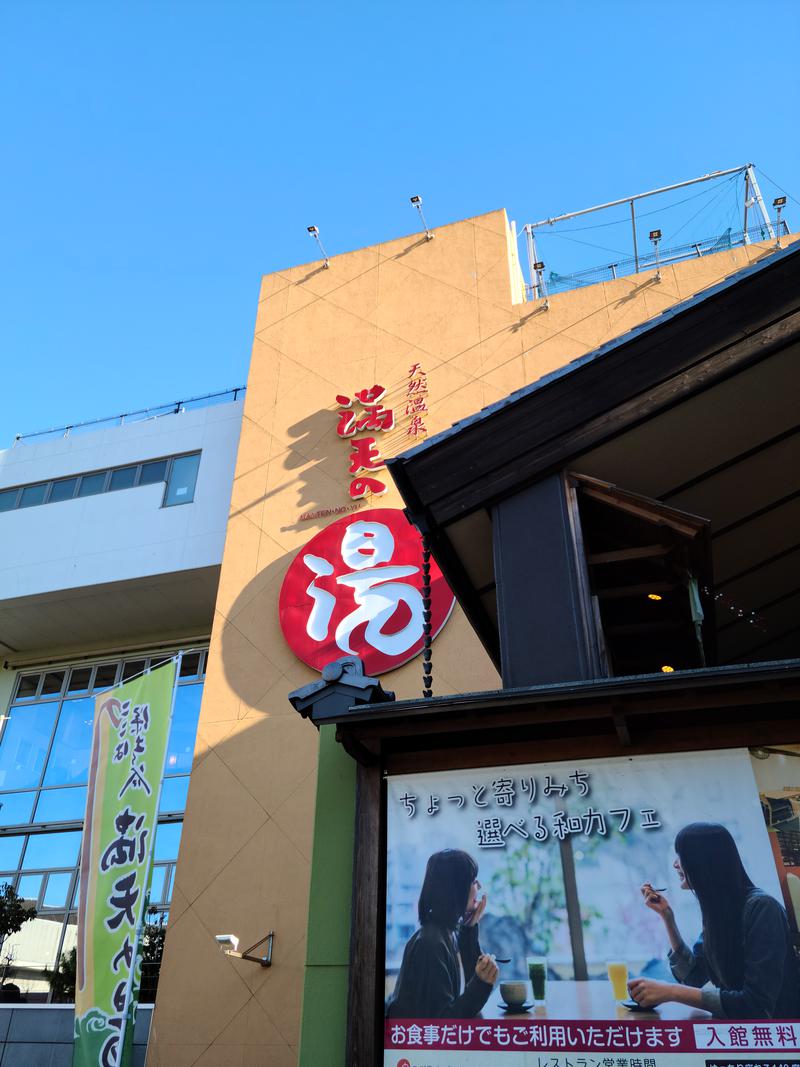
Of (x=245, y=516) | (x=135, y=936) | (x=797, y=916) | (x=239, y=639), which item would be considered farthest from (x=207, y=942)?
(x=797, y=916)

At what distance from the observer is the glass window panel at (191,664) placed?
17.0m

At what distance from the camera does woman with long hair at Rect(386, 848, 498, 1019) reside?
4.26m

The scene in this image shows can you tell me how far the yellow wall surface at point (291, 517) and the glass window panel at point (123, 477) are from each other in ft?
12.6

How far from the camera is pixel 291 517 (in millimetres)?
13609

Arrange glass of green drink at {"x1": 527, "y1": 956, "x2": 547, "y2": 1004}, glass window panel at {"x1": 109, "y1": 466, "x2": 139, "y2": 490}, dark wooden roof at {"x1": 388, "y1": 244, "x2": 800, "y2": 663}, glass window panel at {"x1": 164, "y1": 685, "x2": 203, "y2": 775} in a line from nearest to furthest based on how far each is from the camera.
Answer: glass of green drink at {"x1": 527, "y1": 956, "x2": 547, "y2": 1004} < dark wooden roof at {"x1": 388, "y1": 244, "x2": 800, "y2": 663} < glass window panel at {"x1": 164, "y1": 685, "x2": 203, "y2": 775} < glass window panel at {"x1": 109, "y1": 466, "x2": 139, "y2": 490}

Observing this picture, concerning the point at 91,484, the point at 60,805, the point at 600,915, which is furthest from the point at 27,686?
the point at 600,915

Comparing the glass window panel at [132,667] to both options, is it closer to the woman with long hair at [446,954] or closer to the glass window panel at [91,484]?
the glass window panel at [91,484]

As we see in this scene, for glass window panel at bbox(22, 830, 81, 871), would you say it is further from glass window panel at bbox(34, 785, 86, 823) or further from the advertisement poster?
the advertisement poster

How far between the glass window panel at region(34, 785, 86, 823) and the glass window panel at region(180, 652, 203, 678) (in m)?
2.79

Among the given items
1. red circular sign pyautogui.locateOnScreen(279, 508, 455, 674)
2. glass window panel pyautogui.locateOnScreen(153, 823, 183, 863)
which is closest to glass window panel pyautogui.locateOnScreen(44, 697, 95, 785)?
glass window panel pyautogui.locateOnScreen(153, 823, 183, 863)

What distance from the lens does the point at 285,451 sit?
1433 centimetres

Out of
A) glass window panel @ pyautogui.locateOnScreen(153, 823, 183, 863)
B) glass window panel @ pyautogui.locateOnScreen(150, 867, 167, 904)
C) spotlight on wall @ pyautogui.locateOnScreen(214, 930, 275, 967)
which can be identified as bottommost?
spotlight on wall @ pyautogui.locateOnScreen(214, 930, 275, 967)

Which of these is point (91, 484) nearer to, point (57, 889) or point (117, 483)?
point (117, 483)

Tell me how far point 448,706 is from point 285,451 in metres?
10.1
